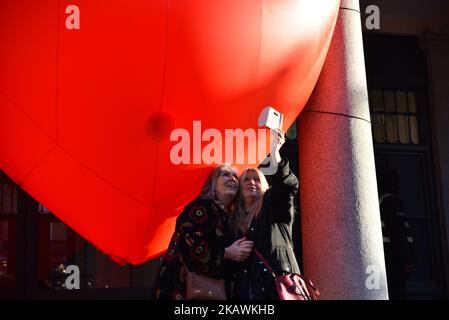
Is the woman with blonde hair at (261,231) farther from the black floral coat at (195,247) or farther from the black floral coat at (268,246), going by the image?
the black floral coat at (195,247)

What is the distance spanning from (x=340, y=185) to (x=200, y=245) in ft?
5.62

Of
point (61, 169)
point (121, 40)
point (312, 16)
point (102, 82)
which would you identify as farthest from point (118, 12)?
point (312, 16)

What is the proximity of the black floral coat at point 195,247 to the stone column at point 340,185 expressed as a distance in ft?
4.88

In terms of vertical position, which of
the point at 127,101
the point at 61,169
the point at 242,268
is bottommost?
the point at 242,268

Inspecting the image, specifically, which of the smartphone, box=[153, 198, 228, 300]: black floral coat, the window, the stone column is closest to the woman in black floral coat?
box=[153, 198, 228, 300]: black floral coat

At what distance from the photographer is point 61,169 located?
12.1 ft

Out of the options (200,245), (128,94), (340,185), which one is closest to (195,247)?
(200,245)

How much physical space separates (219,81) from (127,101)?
52cm

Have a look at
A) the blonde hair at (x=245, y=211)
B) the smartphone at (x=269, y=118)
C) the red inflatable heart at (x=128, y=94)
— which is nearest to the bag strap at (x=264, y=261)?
the blonde hair at (x=245, y=211)

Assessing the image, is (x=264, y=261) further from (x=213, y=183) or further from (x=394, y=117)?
(x=394, y=117)

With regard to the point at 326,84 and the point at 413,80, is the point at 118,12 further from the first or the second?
the point at 413,80

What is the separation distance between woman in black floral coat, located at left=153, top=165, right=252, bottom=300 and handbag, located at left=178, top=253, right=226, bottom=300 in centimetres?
3

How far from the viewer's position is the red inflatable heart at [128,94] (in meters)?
3.45

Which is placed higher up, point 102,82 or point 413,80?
point 413,80
